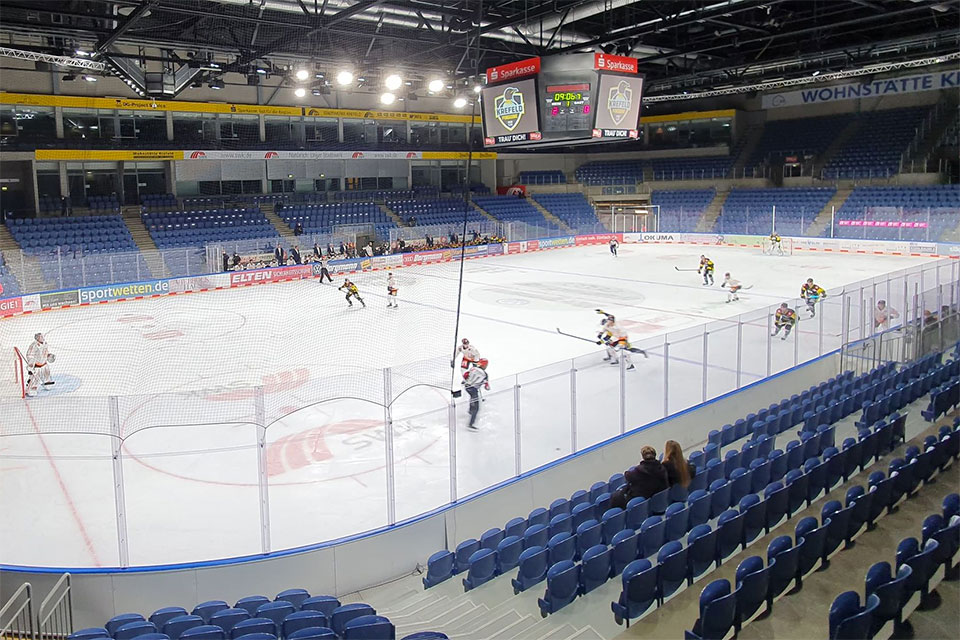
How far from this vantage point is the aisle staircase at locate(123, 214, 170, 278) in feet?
95.2

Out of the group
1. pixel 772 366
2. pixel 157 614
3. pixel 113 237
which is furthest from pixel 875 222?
pixel 157 614

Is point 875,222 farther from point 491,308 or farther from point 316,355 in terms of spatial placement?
point 316,355

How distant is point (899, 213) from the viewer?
36688mm

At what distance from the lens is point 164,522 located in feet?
31.2

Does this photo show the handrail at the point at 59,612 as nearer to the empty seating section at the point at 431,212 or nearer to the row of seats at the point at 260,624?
the row of seats at the point at 260,624

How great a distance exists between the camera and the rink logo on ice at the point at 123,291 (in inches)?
1066

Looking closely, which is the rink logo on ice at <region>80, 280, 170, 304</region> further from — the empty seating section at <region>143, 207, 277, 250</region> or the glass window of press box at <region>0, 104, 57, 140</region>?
the glass window of press box at <region>0, 104, 57, 140</region>

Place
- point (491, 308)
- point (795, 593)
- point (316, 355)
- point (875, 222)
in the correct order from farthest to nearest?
point (875, 222) → point (491, 308) → point (316, 355) → point (795, 593)

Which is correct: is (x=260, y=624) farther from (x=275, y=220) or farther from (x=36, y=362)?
(x=275, y=220)

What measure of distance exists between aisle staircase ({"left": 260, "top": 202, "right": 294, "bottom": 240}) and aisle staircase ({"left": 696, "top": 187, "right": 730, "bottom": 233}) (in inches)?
928

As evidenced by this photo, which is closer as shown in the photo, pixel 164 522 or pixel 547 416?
pixel 164 522

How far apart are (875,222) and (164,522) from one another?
37538 millimetres

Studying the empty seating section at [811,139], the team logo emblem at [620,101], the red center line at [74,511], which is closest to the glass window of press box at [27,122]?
the team logo emblem at [620,101]

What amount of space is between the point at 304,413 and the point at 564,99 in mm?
11719
